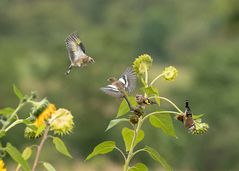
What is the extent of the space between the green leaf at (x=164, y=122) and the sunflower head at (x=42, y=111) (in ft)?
0.56

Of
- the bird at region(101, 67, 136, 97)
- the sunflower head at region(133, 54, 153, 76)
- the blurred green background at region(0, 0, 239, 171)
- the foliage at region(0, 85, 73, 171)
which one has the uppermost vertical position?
the blurred green background at region(0, 0, 239, 171)

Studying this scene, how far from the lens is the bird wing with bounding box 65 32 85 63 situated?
1.04 meters

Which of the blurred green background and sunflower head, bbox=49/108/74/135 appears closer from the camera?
sunflower head, bbox=49/108/74/135

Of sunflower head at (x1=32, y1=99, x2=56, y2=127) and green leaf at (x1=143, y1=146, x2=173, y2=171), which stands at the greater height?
green leaf at (x1=143, y1=146, x2=173, y2=171)

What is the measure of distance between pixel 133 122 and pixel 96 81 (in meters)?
20.5

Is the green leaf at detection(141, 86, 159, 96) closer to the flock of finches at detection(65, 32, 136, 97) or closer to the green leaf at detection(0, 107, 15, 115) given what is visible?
the flock of finches at detection(65, 32, 136, 97)

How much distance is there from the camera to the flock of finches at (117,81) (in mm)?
971

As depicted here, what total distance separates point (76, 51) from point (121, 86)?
109mm

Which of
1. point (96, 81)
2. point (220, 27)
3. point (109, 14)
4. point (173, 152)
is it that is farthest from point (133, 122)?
point (109, 14)

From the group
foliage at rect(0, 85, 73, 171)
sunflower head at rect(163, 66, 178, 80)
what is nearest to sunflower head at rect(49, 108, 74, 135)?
foliage at rect(0, 85, 73, 171)

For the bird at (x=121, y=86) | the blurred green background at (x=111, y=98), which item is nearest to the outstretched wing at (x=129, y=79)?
the bird at (x=121, y=86)

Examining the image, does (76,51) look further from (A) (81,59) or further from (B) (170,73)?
(B) (170,73)

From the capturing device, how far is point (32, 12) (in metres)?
42.9

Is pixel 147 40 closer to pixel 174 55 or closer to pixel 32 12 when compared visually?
pixel 174 55
